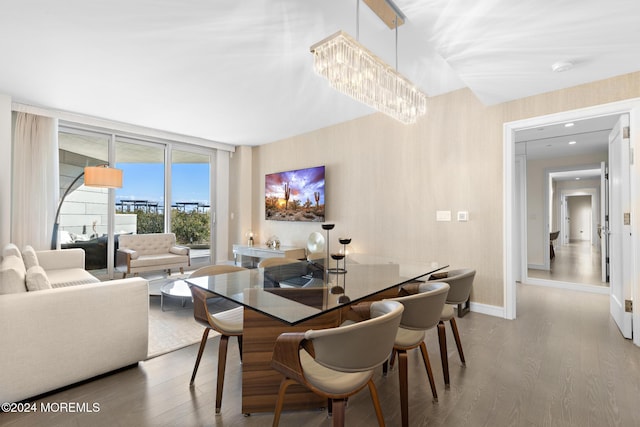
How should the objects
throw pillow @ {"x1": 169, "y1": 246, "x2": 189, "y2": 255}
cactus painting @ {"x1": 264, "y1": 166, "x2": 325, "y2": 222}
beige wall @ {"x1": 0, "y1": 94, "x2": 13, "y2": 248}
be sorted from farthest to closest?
throw pillow @ {"x1": 169, "y1": 246, "x2": 189, "y2": 255} < cactus painting @ {"x1": 264, "y1": 166, "x2": 325, "y2": 222} < beige wall @ {"x1": 0, "y1": 94, "x2": 13, "y2": 248}

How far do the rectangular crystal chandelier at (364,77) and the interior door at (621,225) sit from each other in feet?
6.27

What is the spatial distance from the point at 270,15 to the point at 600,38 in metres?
2.41

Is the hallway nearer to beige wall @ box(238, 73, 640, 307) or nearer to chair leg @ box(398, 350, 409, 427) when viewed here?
beige wall @ box(238, 73, 640, 307)

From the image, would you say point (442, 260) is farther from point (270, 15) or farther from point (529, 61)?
point (270, 15)

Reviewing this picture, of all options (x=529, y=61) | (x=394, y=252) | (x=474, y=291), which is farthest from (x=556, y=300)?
(x=529, y=61)

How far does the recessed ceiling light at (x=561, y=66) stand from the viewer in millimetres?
2445

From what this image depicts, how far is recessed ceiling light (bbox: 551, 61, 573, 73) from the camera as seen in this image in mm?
2445

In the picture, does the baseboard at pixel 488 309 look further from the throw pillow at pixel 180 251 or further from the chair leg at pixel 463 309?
the throw pillow at pixel 180 251

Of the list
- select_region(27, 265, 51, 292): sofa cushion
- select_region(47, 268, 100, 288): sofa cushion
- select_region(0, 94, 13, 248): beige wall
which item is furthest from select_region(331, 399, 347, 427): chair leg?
select_region(0, 94, 13, 248): beige wall

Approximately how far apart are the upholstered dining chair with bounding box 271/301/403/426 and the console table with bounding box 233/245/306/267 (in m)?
3.89

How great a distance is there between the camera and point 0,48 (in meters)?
2.72

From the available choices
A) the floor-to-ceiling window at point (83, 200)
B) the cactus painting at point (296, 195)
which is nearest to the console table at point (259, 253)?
the cactus painting at point (296, 195)

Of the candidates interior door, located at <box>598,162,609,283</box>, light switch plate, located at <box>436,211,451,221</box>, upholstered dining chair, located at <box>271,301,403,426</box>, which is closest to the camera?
upholstered dining chair, located at <box>271,301,403,426</box>

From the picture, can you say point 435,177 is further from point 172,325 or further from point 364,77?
point 172,325
